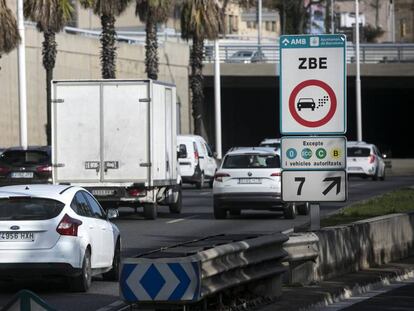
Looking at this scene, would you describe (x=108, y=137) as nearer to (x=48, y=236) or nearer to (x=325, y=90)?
(x=48, y=236)

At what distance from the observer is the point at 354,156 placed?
52.2 metres

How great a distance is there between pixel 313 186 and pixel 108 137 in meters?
13.5

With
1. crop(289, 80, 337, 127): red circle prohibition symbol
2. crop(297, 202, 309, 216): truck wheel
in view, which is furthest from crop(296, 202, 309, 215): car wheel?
crop(289, 80, 337, 127): red circle prohibition symbol

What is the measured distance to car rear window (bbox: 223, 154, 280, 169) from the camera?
30.3 m

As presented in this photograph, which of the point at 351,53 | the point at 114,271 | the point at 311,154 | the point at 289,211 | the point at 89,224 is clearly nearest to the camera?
the point at 311,154

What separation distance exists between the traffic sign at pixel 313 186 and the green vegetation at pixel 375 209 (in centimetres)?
738

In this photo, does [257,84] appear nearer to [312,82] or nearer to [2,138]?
[2,138]

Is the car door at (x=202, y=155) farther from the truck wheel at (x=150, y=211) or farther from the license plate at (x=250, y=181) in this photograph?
the license plate at (x=250, y=181)

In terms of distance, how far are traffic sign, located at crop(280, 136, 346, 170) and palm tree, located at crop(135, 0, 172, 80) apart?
38.4m

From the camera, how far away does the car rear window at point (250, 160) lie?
99.3 ft

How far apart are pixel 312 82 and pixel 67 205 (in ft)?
11.9

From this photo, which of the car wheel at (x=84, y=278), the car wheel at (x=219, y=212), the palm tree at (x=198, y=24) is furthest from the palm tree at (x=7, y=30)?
the car wheel at (x=84, y=278)

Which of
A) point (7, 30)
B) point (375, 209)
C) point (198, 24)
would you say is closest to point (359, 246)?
point (375, 209)

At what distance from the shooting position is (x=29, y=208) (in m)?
16.8
